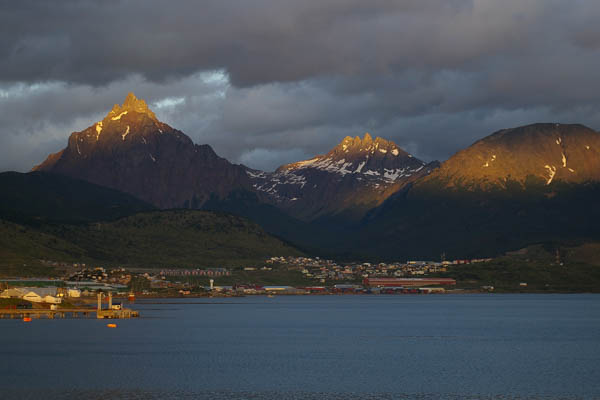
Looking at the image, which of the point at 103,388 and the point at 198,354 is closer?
the point at 103,388

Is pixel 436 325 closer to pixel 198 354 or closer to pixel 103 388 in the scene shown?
pixel 198 354

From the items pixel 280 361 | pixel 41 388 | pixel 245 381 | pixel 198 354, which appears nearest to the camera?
pixel 41 388

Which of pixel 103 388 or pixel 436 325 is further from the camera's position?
pixel 436 325

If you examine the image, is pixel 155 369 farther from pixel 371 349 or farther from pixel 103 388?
pixel 371 349

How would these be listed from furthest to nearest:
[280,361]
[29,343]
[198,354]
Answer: [29,343], [198,354], [280,361]

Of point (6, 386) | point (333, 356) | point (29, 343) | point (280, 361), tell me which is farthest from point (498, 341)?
point (6, 386)

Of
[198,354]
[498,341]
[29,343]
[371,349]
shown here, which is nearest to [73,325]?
[29,343]
